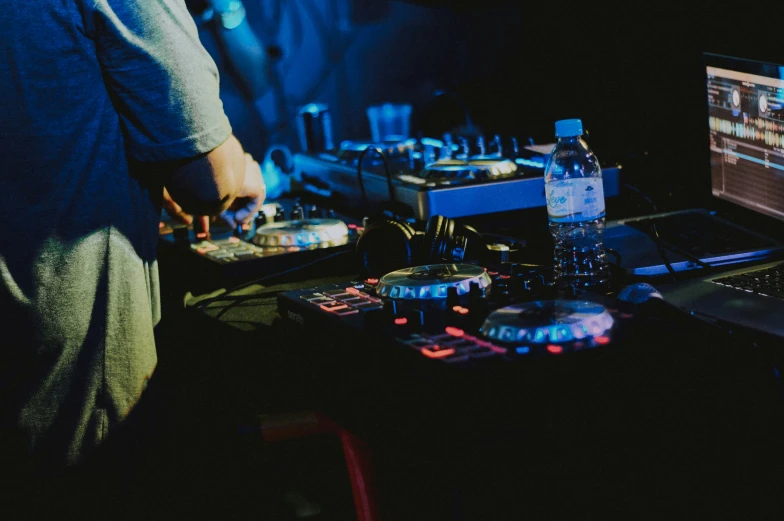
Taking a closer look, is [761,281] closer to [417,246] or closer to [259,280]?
[417,246]

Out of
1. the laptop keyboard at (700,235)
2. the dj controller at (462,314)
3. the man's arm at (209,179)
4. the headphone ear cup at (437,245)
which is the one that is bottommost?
the laptop keyboard at (700,235)

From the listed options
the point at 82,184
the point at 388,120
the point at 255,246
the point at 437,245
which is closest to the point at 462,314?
the point at 437,245

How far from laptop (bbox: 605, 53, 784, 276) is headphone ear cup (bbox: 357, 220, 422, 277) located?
0.33 metres

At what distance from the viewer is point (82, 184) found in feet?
4.32

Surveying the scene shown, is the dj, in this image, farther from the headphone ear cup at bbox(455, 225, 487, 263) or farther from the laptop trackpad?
the laptop trackpad

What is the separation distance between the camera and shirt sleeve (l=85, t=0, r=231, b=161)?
125 centimetres

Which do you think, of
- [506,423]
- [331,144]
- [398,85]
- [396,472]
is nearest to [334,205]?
[331,144]

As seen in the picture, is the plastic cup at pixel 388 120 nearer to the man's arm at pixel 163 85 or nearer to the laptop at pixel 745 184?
the laptop at pixel 745 184

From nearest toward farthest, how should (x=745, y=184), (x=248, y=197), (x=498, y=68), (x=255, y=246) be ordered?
1. (x=745, y=184)
2. (x=248, y=197)
3. (x=255, y=246)
4. (x=498, y=68)

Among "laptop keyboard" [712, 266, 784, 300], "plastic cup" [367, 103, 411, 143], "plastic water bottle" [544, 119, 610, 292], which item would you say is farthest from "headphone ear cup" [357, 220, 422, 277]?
"plastic cup" [367, 103, 411, 143]

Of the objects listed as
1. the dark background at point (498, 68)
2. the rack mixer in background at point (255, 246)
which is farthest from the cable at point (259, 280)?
the dark background at point (498, 68)

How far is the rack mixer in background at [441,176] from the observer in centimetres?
186

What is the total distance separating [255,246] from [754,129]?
3.11 ft

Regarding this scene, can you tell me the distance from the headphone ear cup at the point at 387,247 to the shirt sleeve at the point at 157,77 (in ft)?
1.08
